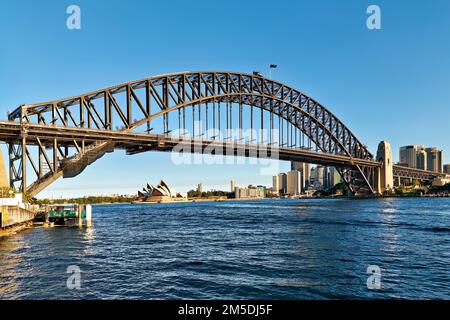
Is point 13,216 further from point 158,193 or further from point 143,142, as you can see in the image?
point 158,193

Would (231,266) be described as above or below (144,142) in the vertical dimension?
below

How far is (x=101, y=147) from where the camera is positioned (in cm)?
5469

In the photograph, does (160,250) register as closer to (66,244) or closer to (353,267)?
(66,244)

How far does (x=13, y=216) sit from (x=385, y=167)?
12494cm

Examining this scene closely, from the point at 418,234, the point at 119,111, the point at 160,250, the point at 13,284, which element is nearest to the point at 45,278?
the point at 13,284

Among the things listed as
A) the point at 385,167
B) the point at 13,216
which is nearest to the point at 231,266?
the point at 13,216

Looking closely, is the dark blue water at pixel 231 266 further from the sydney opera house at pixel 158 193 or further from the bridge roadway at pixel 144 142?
the sydney opera house at pixel 158 193

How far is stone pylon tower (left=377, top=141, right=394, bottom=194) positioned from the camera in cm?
12916

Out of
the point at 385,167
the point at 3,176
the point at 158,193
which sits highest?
the point at 385,167

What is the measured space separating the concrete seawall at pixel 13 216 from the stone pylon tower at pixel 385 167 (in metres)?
118

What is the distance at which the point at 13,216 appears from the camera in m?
34.7

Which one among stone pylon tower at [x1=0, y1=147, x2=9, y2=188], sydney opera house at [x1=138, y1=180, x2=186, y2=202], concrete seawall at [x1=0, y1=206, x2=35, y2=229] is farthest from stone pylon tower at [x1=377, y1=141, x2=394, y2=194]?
concrete seawall at [x1=0, y1=206, x2=35, y2=229]

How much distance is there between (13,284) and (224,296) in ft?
30.5
